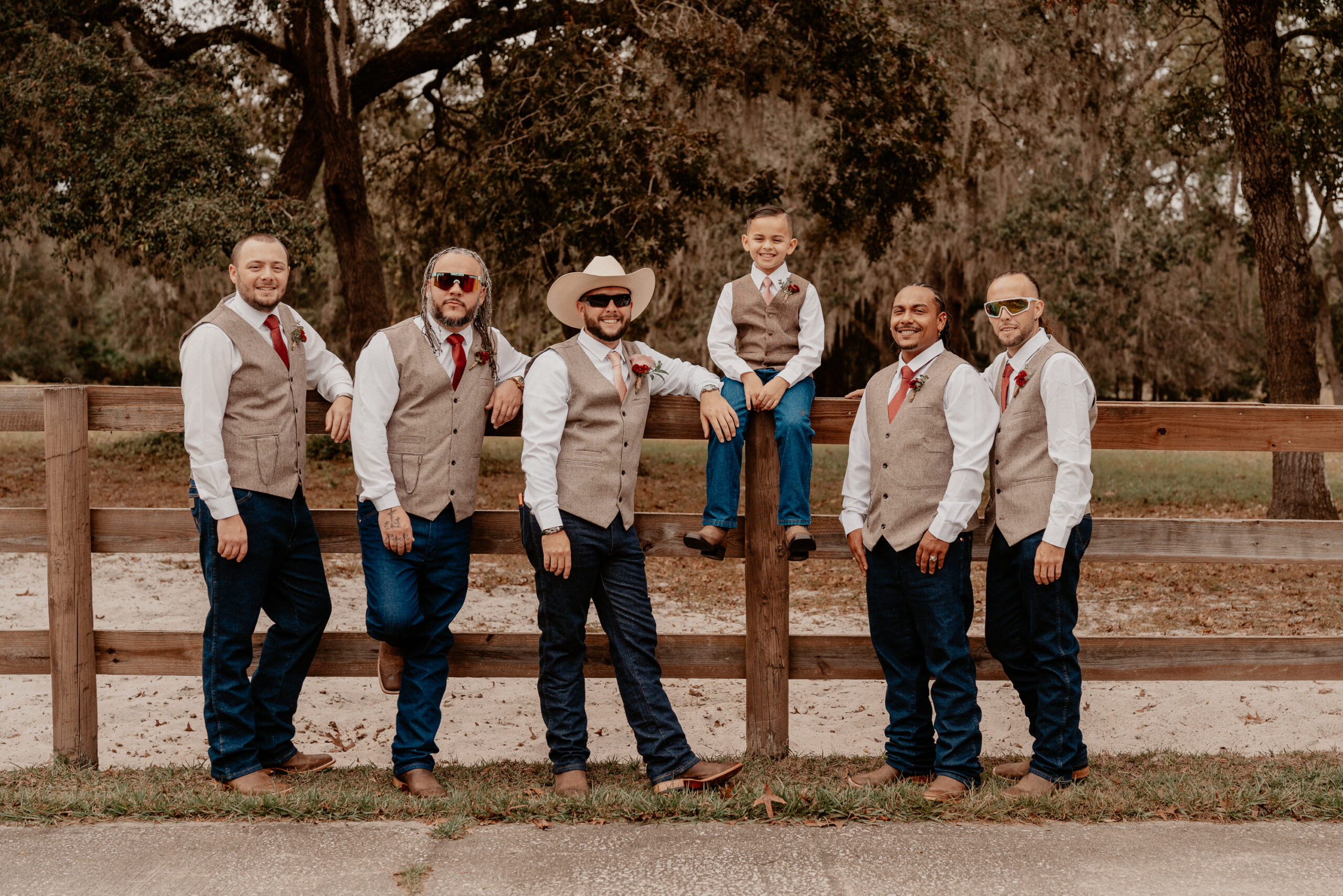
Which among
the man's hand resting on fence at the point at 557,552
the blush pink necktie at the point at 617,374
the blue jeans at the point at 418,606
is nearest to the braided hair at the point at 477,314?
the blush pink necktie at the point at 617,374

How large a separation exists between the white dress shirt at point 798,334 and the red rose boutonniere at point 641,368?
385 millimetres

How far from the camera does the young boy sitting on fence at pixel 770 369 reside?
4270 millimetres

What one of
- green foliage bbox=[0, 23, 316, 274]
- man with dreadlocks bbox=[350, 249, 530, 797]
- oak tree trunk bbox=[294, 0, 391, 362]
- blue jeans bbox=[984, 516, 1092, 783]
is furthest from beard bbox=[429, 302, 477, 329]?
oak tree trunk bbox=[294, 0, 391, 362]

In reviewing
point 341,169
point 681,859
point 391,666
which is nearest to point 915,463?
point 681,859

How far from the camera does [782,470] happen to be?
4289 millimetres

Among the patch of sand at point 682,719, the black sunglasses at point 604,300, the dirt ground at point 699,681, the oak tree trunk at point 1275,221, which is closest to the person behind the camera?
the black sunglasses at point 604,300

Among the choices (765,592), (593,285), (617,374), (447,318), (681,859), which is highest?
(593,285)

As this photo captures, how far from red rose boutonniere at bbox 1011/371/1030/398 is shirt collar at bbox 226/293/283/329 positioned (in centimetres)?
265

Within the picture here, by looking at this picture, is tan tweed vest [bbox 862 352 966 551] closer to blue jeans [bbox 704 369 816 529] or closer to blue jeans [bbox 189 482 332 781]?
blue jeans [bbox 704 369 816 529]

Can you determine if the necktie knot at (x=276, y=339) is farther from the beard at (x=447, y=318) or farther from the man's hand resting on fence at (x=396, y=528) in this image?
the man's hand resting on fence at (x=396, y=528)

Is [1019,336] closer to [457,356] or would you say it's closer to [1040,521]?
[1040,521]

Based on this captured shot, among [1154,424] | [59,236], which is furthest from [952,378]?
[59,236]

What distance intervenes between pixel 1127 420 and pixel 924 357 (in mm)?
834

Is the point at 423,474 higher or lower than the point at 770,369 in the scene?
lower
